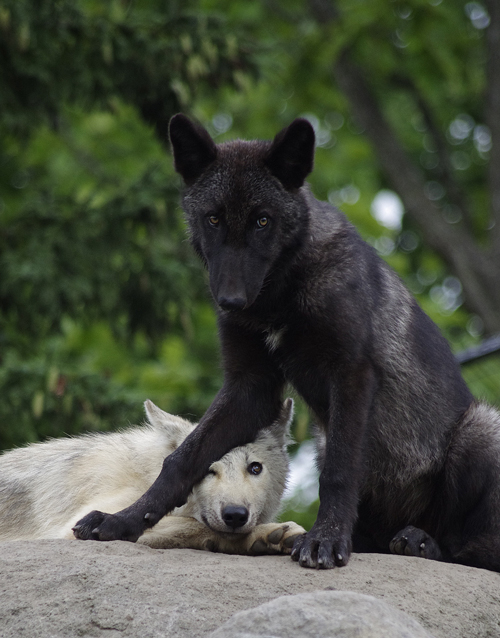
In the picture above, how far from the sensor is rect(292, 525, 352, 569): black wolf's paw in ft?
15.2

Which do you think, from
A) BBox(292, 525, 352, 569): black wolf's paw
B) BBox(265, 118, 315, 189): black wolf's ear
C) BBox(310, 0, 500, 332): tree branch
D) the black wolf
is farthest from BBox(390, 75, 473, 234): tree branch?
BBox(292, 525, 352, 569): black wolf's paw

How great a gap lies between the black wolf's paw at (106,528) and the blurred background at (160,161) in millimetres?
3557

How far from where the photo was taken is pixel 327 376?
17.4 ft

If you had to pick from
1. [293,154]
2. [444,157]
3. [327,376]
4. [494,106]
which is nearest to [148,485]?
[327,376]

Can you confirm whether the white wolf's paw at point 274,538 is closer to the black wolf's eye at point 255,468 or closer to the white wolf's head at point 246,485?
the white wolf's head at point 246,485

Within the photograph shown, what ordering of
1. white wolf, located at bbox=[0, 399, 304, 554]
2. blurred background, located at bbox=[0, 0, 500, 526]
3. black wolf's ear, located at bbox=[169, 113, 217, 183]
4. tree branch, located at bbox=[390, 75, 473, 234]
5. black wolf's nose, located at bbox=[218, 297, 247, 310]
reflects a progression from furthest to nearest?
1. tree branch, located at bbox=[390, 75, 473, 234]
2. blurred background, located at bbox=[0, 0, 500, 526]
3. black wolf's ear, located at bbox=[169, 113, 217, 183]
4. white wolf, located at bbox=[0, 399, 304, 554]
5. black wolf's nose, located at bbox=[218, 297, 247, 310]

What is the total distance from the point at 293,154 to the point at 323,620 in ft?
9.68

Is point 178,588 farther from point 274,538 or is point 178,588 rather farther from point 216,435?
point 216,435

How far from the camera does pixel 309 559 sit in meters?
4.64

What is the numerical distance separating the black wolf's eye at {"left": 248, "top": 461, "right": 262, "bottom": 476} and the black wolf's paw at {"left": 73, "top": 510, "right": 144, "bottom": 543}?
1.02 metres

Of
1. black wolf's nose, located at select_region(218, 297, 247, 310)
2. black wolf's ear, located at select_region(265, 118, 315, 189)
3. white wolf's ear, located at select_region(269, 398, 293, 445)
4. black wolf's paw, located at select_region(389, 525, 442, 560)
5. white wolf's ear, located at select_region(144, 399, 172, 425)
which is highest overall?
black wolf's ear, located at select_region(265, 118, 315, 189)

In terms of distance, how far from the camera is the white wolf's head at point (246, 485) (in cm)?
521

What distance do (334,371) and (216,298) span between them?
859 mm

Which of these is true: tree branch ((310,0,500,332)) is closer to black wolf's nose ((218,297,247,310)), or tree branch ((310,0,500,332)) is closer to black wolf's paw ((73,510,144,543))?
black wolf's nose ((218,297,247,310))
